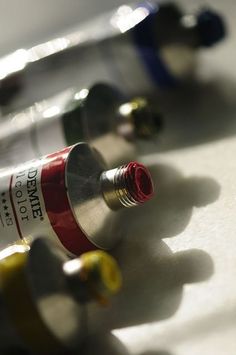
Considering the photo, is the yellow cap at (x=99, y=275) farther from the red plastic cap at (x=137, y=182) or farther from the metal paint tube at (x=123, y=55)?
the metal paint tube at (x=123, y=55)

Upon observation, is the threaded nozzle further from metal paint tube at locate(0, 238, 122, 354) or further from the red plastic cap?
metal paint tube at locate(0, 238, 122, 354)

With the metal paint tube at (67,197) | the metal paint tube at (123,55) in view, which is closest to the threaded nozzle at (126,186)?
the metal paint tube at (67,197)

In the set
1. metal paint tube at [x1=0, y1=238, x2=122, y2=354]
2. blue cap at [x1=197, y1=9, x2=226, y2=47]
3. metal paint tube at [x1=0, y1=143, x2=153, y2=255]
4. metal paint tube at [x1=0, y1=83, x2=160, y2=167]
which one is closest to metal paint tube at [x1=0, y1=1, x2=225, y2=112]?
blue cap at [x1=197, y1=9, x2=226, y2=47]

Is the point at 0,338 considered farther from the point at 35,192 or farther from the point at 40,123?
the point at 40,123

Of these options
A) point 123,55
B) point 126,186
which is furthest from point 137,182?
point 123,55

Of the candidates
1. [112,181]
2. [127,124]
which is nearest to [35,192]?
[112,181]

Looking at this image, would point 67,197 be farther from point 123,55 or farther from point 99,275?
point 123,55
